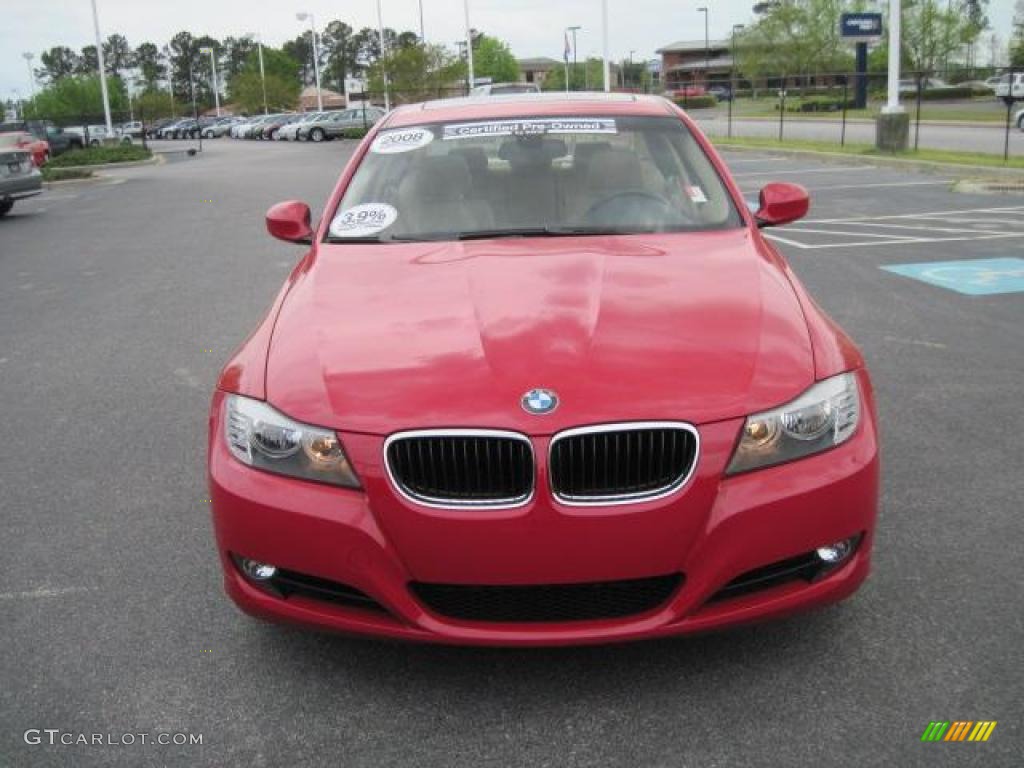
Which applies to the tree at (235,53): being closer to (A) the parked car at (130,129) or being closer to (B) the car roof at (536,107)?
(A) the parked car at (130,129)

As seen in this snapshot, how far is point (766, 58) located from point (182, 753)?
77.2 m

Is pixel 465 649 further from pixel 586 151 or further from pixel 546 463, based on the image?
pixel 586 151

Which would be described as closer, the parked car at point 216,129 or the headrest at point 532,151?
the headrest at point 532,151

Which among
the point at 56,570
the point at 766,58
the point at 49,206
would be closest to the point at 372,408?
the point at 56,570

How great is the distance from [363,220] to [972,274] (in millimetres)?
6451

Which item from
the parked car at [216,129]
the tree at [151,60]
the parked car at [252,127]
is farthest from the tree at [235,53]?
the parked car at [252,127]

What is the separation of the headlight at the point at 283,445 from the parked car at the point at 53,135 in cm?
4586

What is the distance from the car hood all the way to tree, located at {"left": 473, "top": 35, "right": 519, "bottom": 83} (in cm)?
12273

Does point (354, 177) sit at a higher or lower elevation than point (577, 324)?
higher

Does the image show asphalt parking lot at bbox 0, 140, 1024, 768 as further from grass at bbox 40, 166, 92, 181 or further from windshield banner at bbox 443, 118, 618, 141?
grass at bbox 40, 166, 92, 181

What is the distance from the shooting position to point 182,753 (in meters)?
2.65

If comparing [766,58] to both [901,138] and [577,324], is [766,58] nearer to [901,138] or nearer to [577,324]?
[901,138]

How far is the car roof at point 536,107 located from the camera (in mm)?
4605

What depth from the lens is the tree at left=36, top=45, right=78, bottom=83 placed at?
497ft
